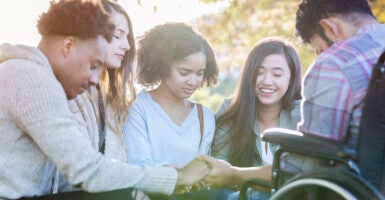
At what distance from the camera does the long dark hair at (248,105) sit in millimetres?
4051

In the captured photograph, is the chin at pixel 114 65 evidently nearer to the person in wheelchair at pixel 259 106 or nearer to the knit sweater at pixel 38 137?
the person in wheelchair at pixel 259 106

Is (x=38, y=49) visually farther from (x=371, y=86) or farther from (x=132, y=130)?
(x=371, y=86)

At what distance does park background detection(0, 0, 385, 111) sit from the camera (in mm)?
4473

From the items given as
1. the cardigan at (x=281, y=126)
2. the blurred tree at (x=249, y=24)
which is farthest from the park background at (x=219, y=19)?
the cardigan at (x=281, y=126)

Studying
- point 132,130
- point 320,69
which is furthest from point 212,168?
point 320,69

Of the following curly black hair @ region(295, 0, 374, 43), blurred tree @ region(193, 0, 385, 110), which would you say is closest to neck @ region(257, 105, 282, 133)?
curly black hair @ region(295, 0, 374, 43)

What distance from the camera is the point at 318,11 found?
304 cm

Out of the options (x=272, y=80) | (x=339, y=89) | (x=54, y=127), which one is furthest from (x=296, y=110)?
(x=54, y=127)

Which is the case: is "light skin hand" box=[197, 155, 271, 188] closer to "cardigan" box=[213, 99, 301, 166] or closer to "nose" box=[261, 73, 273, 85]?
"cardigan" box=[213, 99, 301, 166]

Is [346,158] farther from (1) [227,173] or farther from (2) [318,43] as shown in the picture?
(1) [227,173]

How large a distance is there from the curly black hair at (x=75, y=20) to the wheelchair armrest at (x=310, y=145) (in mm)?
830

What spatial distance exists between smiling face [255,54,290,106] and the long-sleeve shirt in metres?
0.39

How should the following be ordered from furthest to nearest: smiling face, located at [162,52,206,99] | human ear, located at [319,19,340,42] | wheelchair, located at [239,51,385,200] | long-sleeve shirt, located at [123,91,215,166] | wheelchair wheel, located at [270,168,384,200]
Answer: smiling face, located at [162,52,206,99], long-sleeve shirt, located at [123,91,215,166], human ear, located at [319,19,340,42], wheelchair, located at [239,51,385,200], wheelchair wheel, located at [270,168,384,200]

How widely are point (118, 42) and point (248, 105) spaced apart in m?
0.84
